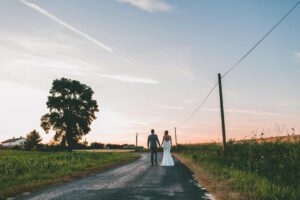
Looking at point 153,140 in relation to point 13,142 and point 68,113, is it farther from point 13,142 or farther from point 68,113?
point 13,142

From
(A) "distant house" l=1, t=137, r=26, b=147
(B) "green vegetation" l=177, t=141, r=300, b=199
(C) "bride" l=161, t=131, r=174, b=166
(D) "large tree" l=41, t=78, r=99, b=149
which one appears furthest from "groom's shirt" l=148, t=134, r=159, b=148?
(A) "distant house" l=1, t=137, r=26, b=147

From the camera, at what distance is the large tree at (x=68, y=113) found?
231ft

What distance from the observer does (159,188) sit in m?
11.4

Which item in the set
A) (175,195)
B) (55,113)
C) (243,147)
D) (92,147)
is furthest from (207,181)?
(92,147)

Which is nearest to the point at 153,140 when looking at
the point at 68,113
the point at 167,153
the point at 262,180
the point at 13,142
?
the point at 167,153

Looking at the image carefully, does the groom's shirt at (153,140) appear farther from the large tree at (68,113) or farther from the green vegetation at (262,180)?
the large tree at (68,113)

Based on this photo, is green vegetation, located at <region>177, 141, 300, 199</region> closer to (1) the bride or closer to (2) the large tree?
(1) the bride

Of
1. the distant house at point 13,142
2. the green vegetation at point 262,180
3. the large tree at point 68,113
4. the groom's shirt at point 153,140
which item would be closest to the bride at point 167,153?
the groom's shirt at point 153,140

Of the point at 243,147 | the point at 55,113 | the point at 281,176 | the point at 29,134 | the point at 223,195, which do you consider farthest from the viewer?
the point at 29,134

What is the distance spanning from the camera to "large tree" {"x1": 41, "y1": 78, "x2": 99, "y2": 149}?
231 feet

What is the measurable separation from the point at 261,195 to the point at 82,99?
67.7m

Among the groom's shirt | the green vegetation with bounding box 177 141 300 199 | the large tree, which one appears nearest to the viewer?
the green vegetation with bounding box 177 141 300 199

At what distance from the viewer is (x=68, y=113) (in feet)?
231

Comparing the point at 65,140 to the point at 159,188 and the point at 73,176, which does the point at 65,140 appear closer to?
the point at 73,176
